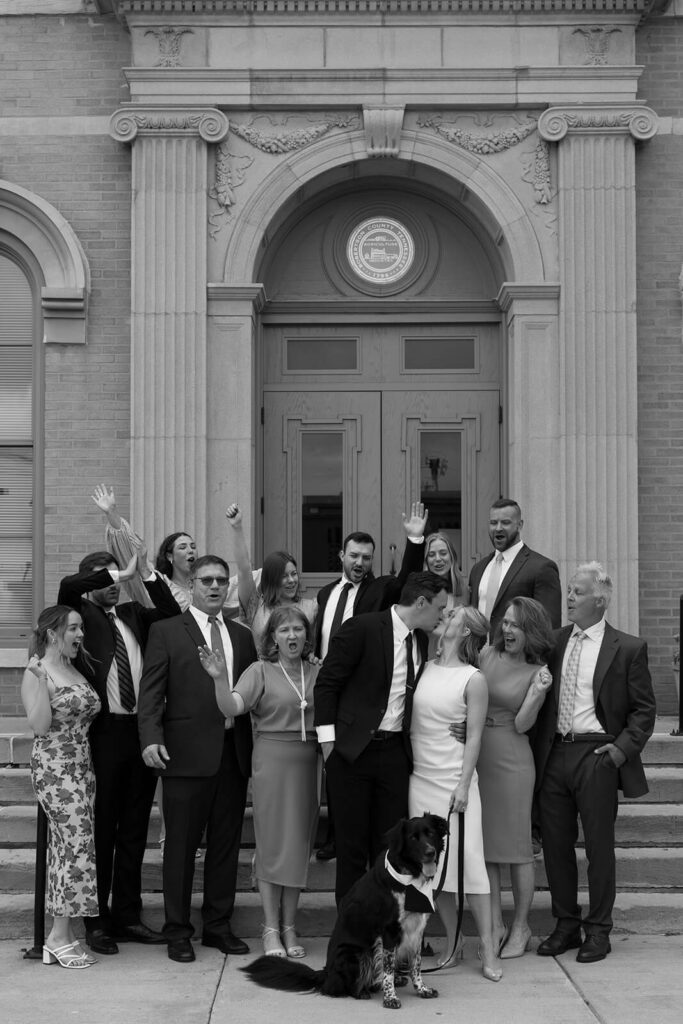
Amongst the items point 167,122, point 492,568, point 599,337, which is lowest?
point 492,568

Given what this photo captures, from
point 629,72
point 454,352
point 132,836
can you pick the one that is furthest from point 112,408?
point 629,72

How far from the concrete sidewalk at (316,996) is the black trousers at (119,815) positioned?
26cm

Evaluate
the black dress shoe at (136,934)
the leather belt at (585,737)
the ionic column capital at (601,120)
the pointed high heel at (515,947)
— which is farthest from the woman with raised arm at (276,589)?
the ionic column capital at (601,120)

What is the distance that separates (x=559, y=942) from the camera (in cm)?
681

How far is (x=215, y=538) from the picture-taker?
33.0 ft

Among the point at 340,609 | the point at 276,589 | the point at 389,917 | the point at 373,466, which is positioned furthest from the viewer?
the point at 373,466

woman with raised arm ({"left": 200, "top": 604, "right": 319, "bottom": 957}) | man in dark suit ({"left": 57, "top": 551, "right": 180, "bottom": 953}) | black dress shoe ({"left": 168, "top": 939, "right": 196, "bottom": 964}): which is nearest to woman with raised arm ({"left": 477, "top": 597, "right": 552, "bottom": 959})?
woman with raised arm ({"left": 200, "top": 604, "right": 319, "bottom": 957})

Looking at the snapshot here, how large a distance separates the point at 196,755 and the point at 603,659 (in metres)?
2.23

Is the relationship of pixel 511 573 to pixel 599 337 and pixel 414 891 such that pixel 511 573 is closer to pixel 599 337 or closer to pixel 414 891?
pixel 414 891

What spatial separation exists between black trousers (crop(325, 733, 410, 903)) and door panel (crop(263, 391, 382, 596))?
4.00 m

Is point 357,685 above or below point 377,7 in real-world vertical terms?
below

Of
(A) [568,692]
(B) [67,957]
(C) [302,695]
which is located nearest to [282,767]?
(C) [302,695]

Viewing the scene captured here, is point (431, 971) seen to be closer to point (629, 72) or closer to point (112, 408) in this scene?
point (112, 408)

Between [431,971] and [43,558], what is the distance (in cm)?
503
